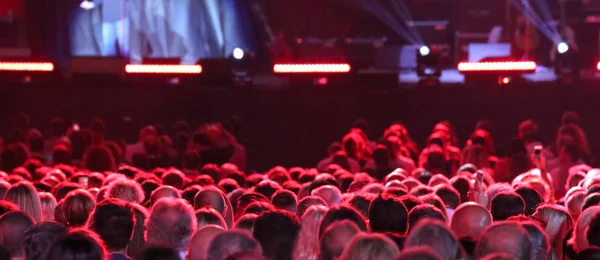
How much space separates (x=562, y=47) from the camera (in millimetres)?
13047

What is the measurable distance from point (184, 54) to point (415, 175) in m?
8.35

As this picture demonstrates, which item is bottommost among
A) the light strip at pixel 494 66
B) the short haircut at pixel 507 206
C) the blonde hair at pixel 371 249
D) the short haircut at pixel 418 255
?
the short haircut at pixel 507 206

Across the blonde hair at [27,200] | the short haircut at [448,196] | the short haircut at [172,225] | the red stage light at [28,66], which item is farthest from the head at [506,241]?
the red stage light at [28,66]

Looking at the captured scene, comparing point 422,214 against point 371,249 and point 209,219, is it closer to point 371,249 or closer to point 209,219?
point 209,219

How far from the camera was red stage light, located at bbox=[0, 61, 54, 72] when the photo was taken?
13617mm

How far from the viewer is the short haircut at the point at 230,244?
3963mm

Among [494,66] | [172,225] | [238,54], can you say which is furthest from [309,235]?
[238,54]

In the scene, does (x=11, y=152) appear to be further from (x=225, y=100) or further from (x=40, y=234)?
(x=40, y=234)

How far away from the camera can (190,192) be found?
618cm

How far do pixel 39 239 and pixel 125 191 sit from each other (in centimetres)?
162

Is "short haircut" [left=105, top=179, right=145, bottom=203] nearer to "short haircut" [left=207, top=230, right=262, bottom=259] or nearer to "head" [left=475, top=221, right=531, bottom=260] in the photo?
"short haircut" [left=207, top=230, right=262, bottom=259]

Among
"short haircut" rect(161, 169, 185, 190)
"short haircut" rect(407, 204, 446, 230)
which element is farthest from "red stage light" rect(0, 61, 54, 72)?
"short haircut" rect(407, 204, 446, 230)

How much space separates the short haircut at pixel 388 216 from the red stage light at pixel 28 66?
32.4 ft

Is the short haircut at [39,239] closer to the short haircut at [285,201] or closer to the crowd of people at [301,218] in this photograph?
the crowd of people at [301,218]
